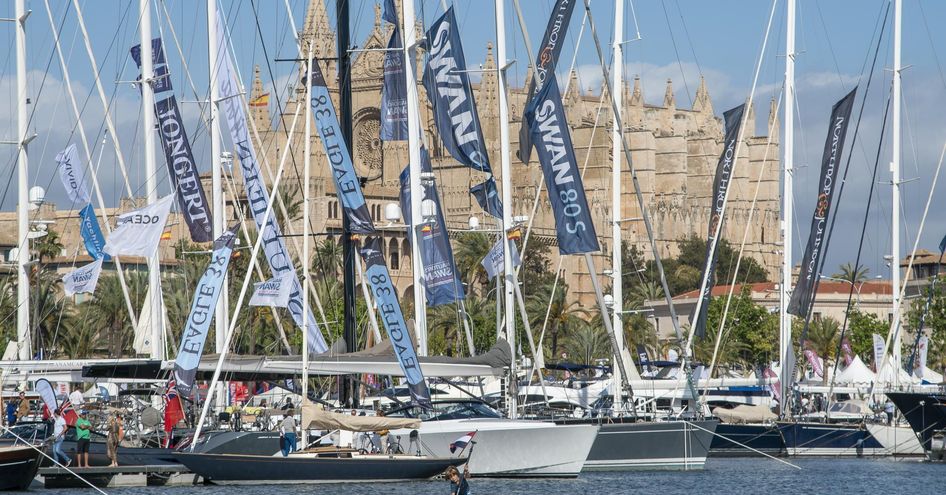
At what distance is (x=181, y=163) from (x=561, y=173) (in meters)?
8.46

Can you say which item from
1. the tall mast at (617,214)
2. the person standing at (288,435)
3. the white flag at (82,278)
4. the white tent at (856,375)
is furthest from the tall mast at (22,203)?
the white tent at (856,375)

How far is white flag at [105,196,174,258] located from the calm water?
485 centimetres

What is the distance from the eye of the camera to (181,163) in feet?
118

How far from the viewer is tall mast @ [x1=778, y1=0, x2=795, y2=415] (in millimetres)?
42875

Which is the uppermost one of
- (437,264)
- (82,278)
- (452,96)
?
(452,96)

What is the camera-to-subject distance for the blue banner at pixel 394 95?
1374 inches

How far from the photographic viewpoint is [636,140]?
14850cm

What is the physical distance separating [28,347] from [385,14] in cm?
993

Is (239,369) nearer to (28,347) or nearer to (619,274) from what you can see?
(28,347)

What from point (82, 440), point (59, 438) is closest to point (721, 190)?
point (82, 440)

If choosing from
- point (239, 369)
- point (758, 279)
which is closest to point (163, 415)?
point (239, 369)

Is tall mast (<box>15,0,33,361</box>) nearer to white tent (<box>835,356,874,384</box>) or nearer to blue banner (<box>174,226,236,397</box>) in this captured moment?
blue banner (<box>174,226,236,397</box>)

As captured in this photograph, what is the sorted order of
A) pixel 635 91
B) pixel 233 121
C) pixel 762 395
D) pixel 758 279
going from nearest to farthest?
pixel 233 121 < pixel 762 395 < pixel 758 279 < pixel 635 91

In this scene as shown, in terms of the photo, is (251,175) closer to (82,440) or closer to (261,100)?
(82,440)
